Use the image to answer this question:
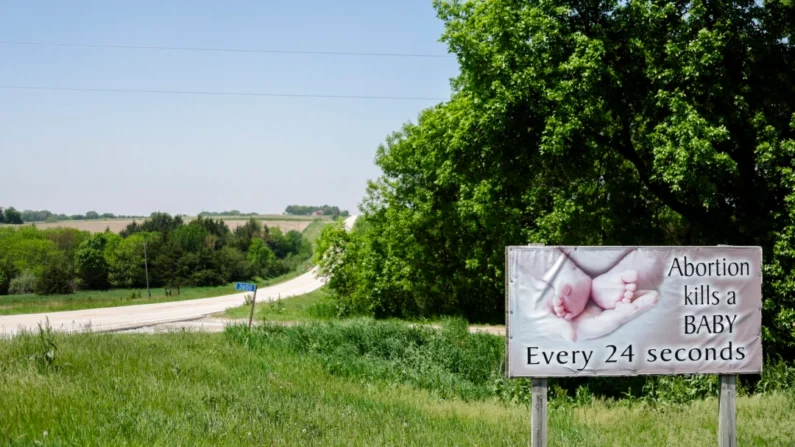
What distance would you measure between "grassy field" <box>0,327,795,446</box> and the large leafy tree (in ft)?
26.3

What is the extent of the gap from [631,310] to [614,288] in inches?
10.9

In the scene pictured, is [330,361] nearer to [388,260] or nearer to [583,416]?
[583,416]

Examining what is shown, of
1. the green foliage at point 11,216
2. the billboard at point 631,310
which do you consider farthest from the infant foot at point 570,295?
the green foliage at point 11,216

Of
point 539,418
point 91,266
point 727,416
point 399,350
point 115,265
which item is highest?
point 539,418

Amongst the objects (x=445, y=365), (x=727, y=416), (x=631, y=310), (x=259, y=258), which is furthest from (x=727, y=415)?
(x=259, y=258)

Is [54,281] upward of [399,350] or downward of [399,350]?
downward

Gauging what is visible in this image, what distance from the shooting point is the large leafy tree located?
56.9 ft

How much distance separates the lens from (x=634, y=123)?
71.5 ft

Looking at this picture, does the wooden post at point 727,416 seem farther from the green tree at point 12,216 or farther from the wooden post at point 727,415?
the green tree at point 12,216

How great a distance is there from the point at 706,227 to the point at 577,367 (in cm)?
1531

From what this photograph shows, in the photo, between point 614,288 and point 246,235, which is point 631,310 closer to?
point 614,288

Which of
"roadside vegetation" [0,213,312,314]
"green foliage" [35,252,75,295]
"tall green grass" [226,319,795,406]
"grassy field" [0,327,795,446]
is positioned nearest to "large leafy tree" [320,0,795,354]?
"tall green grass" [226,319,795,406]

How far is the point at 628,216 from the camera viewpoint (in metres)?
23.2

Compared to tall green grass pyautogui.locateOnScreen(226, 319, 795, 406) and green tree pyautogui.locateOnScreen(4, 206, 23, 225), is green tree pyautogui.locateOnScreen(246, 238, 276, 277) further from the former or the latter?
tall green grass pyautogui.locateOnScreen(226, 319, 795, 406)
